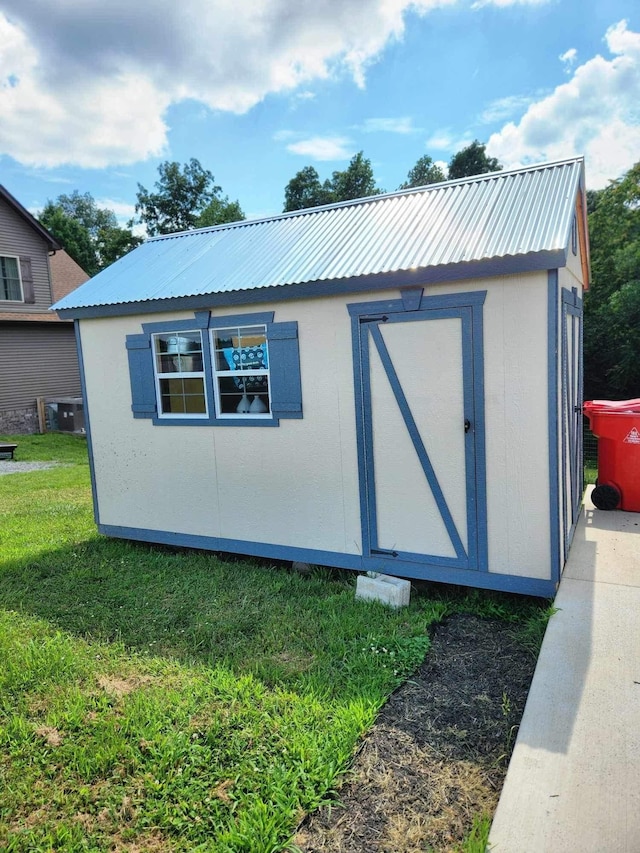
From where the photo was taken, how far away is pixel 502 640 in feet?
13.5

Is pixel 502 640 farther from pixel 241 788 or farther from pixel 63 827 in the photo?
pixel 63 827

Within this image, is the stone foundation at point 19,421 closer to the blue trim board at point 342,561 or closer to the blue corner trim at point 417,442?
the blue trim board at point 342,561

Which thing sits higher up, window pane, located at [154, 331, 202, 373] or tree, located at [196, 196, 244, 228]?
tree, located at [196, 196, 244, 228]

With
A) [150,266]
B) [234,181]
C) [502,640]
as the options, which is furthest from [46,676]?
[234,181]

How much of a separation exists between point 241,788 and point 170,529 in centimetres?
389

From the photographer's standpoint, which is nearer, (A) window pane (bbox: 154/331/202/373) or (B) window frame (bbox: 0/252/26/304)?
(A) window pane (bbox: 154/331/202/373)

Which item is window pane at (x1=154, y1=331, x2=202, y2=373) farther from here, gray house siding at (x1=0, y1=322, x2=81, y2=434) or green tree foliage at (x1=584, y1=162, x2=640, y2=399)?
green tree foliage at (x1=584, y1=162, x2=640, y2=399)

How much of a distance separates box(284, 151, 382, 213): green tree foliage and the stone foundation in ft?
61.5

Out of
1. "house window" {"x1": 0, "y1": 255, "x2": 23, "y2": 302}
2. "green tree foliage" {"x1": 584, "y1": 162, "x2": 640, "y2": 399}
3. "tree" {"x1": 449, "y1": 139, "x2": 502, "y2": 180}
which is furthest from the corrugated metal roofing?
"tree" {"x1": 449, "y1": 139, "x2": 502, "y2": 180}

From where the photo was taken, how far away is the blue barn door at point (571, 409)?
4.78m

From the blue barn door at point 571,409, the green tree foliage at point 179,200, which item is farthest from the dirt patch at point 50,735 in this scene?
the green tree foliage at point 179,200

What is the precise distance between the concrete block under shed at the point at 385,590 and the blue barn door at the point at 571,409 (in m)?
1.49

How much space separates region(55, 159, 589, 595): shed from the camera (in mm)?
4359

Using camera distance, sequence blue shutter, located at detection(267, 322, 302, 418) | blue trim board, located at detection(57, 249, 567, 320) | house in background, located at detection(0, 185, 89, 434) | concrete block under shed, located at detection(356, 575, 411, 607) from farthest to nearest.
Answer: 1. house in background, located at detection(0, 185, 89, 434)
2. blue shutter, located at detection(267, 322, 302, 418)
3. concrete block under shed, located at detection(356, 575, 411, 607)
4. blue trim board, located at detection(57, 249, 567, 320)
